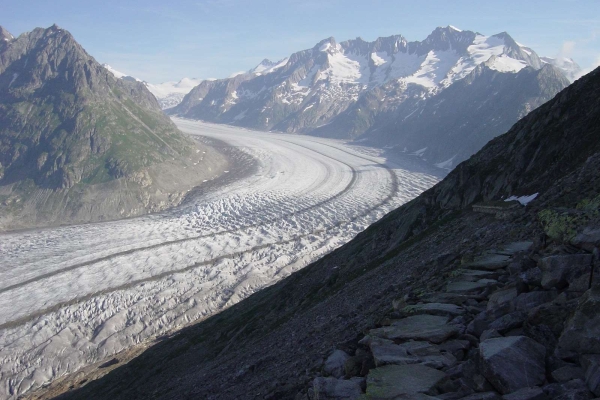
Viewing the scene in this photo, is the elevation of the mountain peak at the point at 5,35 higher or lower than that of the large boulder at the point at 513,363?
higher

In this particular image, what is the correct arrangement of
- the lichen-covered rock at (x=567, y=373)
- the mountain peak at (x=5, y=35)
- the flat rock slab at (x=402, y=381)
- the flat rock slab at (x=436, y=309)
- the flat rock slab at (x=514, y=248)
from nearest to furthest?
1. the lichen-covered rock at (x=567, y=373)
2. the flat rock slab at (x=402, y=381)
3. the flat rock slab at (x=436, y=309)
4. the flat rock slab at (x=514, y=248)
5. the mountain peak at (x=5, y=35)

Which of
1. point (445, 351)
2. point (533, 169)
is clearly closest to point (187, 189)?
point (533, 169)

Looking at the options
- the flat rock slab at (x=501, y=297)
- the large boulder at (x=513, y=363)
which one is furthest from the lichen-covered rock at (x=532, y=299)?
the large boulder at (x=513, y=363)

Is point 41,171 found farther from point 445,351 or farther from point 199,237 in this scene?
point 445,351

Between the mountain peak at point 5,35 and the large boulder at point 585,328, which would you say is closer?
the large boulder at point 585,328

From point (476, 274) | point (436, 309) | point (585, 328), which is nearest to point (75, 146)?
point (476, 274)

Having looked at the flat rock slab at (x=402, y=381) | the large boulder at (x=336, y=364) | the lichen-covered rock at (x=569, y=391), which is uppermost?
the lichen-covered rock at (x=569, y=391)

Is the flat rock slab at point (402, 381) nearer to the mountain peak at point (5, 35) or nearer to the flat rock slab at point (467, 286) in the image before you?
the flat rock slab at point (467, 286)

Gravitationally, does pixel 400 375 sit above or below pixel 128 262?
above
